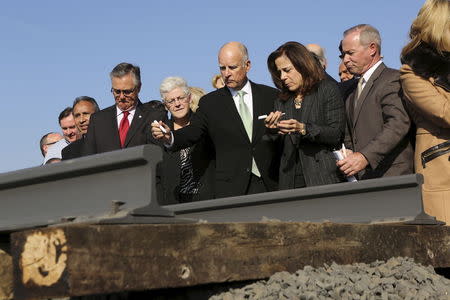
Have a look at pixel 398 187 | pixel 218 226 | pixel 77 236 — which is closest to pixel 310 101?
pixel 398 187

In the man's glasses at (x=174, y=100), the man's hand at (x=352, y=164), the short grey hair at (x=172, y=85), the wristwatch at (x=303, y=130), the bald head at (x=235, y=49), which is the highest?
the bald head at (x=235, y=49)

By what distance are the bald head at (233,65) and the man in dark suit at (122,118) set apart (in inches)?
39.1

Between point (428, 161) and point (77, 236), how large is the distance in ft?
11.2

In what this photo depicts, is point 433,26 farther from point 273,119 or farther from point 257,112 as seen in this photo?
point 257,112

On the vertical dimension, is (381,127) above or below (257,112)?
below

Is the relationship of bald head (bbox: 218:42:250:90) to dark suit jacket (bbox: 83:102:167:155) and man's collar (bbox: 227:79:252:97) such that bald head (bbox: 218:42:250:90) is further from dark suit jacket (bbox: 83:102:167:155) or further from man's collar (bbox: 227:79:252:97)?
dark suit jacket (bbox: 83:102:167:155)

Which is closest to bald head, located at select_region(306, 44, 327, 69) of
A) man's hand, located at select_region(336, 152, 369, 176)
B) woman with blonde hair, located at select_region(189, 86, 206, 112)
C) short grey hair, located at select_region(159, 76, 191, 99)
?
woman with blonde hair, located at select_region(189, 86, 206, 112)

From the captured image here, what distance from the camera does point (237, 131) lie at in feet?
24.0

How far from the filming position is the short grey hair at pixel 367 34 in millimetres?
6680

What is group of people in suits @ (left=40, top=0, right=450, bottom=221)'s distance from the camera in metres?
6.06

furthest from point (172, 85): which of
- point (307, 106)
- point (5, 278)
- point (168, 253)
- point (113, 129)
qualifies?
point (168, 253)

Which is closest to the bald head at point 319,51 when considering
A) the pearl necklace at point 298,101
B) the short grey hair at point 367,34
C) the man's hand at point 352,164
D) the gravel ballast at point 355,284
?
the short grey hair at point 367,34

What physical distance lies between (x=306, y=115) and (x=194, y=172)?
1.67 m

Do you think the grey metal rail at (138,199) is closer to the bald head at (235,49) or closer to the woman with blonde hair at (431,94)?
the woman with blonde hair at (431,94)
